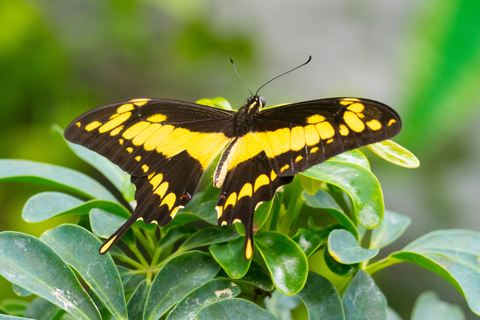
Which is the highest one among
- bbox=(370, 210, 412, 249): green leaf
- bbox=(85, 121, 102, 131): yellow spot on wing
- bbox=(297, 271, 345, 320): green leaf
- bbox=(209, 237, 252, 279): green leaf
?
bbox=(85, 121, 102, 131): yellow spot on wing

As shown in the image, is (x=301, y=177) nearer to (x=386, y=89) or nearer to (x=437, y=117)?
(x=437, y=117)

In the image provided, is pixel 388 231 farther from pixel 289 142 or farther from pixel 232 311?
pixel 232 311

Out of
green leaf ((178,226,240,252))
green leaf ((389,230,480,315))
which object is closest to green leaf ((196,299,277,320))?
green leaf ((178,226,240,252))

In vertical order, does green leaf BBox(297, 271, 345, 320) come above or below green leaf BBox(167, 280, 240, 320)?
below

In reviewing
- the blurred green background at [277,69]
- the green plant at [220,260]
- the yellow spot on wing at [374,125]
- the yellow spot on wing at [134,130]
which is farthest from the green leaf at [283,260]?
the blurred green background at [277,69]

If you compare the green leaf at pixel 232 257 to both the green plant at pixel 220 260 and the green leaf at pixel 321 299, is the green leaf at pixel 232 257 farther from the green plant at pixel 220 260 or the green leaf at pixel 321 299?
the green leaf at pixel 321 299

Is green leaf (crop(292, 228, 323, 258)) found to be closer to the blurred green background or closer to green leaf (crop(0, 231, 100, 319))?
green leaf (crop(0, 231, 100, 319))
